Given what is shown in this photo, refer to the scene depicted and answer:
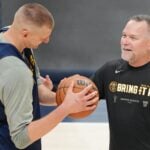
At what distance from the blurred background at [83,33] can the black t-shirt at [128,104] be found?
441cm

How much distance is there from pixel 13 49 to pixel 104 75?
87 cm

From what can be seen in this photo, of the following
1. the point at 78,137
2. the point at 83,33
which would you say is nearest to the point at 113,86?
the point at 78,137

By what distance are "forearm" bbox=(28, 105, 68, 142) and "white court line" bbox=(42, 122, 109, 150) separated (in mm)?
2176

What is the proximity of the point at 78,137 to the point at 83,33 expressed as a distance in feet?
10.0

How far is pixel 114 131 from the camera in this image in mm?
2729

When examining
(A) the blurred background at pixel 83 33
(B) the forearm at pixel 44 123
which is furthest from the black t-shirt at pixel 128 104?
A: (A) the blurred background at pixel 83 33

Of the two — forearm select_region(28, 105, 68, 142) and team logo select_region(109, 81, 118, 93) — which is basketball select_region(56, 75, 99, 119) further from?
forearm select_region(28, 105, 68, 142)

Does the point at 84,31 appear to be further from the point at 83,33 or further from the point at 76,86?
the point at 76,86

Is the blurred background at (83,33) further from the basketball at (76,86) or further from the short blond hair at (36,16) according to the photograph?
the short blond hair at (36,16)

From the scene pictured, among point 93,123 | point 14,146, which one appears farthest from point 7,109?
point 93,123

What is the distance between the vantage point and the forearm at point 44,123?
2.13m

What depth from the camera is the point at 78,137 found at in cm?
459

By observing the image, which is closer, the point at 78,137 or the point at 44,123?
the point at 44,123

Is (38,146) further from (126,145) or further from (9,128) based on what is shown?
(126,145)
